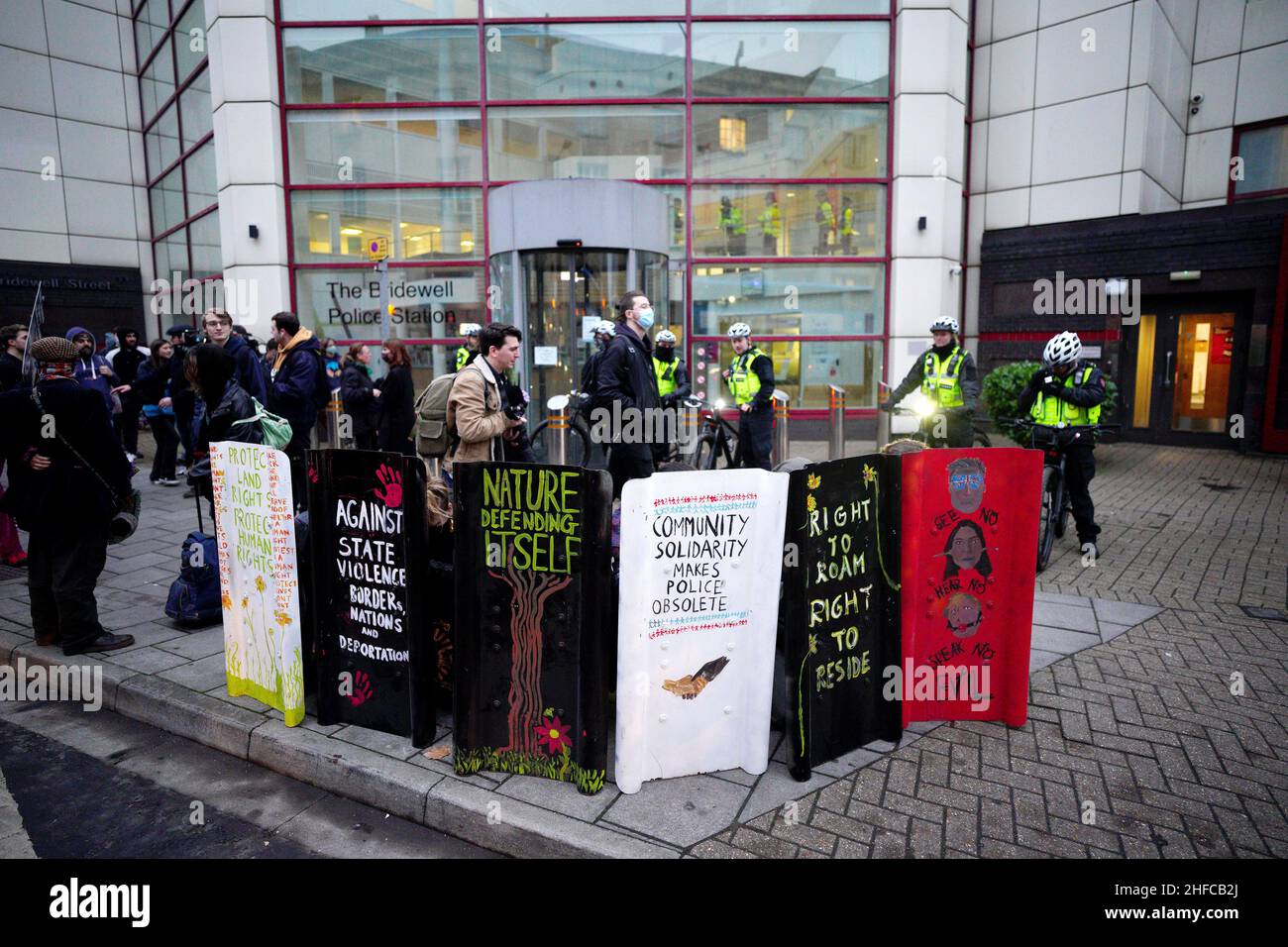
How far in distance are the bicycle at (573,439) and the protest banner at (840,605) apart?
656 cm

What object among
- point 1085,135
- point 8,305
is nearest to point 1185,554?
point 1085,135

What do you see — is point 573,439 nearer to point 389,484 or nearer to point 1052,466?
point 1052,466

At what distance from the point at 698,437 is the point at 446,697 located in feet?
22.3

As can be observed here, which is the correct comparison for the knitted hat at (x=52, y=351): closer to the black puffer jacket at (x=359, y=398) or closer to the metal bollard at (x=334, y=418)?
the black puffer jacket at (x=359, y=398)

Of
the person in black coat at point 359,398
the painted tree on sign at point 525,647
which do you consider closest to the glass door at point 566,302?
the person in black coat at point 359,398

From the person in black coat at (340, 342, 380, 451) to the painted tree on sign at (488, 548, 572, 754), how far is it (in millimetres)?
6107

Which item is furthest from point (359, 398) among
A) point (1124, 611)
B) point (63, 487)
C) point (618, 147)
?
point (618, 147)

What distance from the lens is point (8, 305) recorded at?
1825 cm

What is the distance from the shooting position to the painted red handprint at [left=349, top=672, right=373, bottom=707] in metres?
3.81

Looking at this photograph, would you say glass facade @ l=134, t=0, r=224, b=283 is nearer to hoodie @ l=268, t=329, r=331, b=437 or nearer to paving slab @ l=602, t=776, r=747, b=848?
hoodie @ l=268, t=329, r=331, b=437

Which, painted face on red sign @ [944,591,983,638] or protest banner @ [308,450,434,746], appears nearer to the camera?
protest banner @ [308,450,434,746]

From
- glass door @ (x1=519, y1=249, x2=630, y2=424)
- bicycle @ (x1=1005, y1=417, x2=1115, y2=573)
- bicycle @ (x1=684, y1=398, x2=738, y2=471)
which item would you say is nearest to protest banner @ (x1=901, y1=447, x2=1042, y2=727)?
bicycle @ (x1=1005, y1=417, x2=1115, y2=573)

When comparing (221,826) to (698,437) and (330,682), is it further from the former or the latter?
(698,437)
